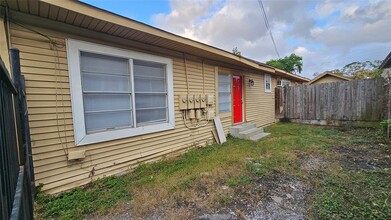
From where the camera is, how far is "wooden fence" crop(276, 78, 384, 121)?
290 inches

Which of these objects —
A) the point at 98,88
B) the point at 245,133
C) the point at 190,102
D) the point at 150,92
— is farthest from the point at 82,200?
the point at 245,133

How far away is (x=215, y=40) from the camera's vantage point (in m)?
17.5

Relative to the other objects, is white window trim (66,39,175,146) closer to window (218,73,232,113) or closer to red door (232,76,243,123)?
window (218,73,232,113)

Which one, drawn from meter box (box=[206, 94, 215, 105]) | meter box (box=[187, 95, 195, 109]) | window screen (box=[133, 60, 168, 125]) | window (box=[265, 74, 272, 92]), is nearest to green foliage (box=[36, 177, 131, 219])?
window screen (box=[133, 60, 168, 125])

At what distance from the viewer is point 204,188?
9.99 feet

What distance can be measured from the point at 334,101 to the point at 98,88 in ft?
31.1

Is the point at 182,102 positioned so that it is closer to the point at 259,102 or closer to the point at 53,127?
the point at 53,127

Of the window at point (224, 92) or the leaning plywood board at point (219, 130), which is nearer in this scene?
the leaning plywood board at point (219, 130)

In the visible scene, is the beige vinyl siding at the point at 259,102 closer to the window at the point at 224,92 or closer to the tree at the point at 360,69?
the window at the point at 224,92

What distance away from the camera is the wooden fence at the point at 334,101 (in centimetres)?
737

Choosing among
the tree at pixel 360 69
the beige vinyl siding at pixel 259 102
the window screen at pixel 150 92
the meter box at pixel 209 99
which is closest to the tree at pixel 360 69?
the tree at pixel 360 69

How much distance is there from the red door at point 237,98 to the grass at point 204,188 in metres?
2.73

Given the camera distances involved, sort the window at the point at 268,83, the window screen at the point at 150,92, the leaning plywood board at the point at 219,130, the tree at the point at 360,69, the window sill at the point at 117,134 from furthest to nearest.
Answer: the tree at the point at 360,69
the window at the point at 268,83
the leaning plywood board at the point at 219,130
the window screen at the point at 150,92
the window sill at the point at 117,134

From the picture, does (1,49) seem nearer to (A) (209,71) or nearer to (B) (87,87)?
(B) (87,87)
